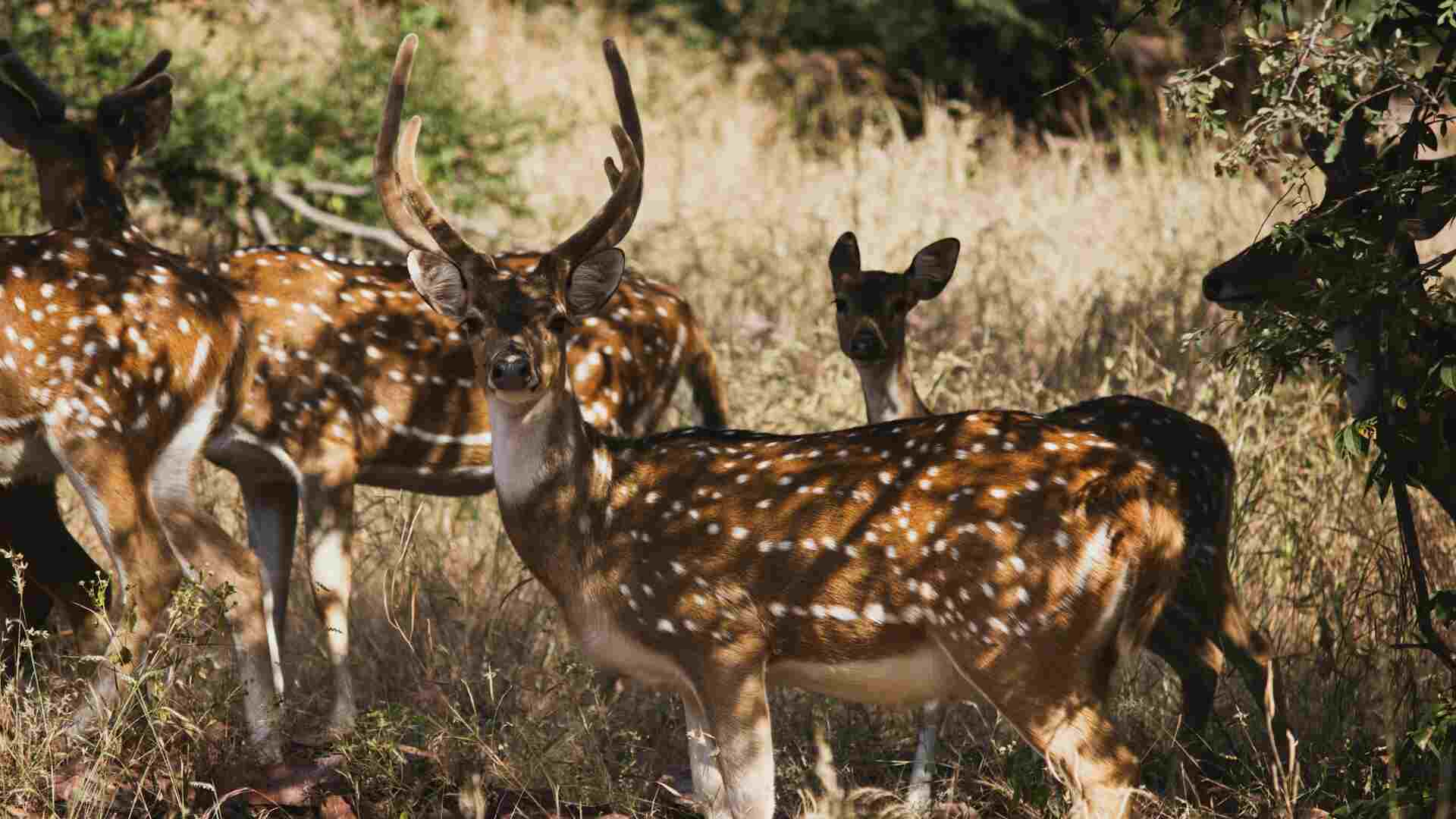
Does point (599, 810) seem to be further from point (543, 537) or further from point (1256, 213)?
point (1256, 213)

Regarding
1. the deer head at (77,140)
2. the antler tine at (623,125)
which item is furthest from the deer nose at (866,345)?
the deer head at (77,140)

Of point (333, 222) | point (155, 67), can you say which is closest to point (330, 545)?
point (155, 67)

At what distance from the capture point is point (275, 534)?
271 inches

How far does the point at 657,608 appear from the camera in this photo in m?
4.96

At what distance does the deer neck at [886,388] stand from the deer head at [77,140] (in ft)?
9.69

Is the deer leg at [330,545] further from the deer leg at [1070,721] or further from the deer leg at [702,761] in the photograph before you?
the deer leg at [1070,721]

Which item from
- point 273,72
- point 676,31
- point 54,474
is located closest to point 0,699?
point 54,474

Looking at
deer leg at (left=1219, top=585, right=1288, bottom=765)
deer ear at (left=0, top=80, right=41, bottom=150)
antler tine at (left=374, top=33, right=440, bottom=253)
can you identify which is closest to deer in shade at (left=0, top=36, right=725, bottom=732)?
antler tine at (left=374, top=33, right=440, bottom=253)

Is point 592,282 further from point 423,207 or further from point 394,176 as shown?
point 394,176

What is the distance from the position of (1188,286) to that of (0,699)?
664 centimetres

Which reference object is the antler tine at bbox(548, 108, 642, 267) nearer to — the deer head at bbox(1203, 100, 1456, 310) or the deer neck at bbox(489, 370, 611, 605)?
the deer neck at bbox(489, 370, 611, 605)

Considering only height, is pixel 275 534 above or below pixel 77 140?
below

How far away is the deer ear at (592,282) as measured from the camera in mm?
5441

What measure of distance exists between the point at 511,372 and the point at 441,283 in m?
0.53
